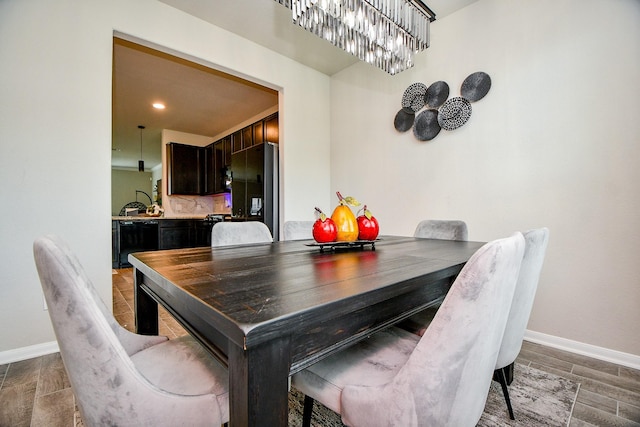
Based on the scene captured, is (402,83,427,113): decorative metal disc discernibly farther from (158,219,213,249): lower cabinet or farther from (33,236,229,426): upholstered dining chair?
(158,219,213,249): lower cabinet

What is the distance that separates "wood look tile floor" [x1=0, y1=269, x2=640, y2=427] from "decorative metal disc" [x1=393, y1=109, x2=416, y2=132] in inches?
83.7

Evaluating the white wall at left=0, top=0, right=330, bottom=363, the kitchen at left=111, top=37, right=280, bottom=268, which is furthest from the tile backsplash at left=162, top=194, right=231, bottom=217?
the white wall at left=0, top=0, right=330, bottom=363

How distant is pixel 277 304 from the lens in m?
0.58

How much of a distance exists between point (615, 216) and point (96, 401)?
2.69 metres

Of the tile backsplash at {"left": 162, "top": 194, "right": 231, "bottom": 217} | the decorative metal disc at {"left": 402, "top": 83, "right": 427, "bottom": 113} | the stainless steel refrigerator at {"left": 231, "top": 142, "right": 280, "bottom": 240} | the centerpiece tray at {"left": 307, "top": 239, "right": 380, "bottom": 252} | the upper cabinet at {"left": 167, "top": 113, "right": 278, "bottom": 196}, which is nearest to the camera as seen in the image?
the centerpiece tray at {"left": 307, "top": 239, "right": 380, "bottom": 252}

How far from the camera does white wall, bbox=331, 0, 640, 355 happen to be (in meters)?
1.80

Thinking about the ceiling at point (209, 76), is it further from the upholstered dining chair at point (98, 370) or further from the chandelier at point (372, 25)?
the upholstered dining chair at point (98, 370)

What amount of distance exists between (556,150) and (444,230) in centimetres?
97

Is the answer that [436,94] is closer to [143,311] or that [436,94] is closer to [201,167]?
[143,311]

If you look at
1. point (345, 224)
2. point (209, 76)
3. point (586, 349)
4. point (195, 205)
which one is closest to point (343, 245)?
point (345, 224)

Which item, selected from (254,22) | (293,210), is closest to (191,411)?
(293,210)

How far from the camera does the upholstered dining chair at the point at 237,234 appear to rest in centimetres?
178

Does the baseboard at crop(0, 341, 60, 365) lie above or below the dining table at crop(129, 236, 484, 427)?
below

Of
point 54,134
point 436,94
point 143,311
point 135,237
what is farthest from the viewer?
point 135,237
